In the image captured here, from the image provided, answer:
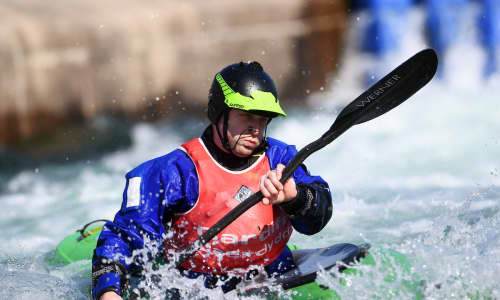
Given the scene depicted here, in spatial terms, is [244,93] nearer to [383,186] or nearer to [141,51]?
[383,186]

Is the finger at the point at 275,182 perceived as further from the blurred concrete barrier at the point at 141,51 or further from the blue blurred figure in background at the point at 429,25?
the blue blurred figure in background at the point at 429,25

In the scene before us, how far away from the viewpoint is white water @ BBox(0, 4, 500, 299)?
109 inches

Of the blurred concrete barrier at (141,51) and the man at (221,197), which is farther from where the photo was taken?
the blurred concrete barrier at (141,51)

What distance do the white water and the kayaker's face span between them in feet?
1.80

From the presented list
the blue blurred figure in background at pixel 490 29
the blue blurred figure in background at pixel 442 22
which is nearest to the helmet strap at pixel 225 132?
the blue blurred figure in background at pixel 442 22

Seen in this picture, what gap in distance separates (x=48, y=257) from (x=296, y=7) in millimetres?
4823

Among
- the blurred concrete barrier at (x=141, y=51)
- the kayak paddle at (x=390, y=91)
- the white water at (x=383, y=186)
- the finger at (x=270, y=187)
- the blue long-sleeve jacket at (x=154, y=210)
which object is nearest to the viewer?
the finger at (x=270, y=187)

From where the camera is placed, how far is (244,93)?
2445mm

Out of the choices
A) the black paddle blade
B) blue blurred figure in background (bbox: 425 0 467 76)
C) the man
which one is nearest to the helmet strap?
the man

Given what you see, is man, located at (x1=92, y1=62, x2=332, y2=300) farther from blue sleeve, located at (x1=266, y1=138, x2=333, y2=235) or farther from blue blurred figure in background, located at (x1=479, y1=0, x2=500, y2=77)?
blue blurred figure in background, located at (x1=479, y1=0, x2=500, y2=77)

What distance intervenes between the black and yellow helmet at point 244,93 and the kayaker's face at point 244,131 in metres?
0.05

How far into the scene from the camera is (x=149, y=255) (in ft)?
8.02

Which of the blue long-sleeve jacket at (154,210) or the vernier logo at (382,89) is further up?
the vernier logo at (382,89)

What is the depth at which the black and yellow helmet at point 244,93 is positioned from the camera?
95.0 inches
